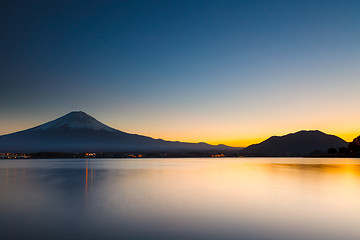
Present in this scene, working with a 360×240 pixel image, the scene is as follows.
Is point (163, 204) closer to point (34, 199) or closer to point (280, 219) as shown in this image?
point (280, 219)

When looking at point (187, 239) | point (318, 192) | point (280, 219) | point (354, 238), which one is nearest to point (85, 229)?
point (187, 239)

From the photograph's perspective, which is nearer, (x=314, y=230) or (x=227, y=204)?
(x=314, y=230)

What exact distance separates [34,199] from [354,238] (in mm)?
11642

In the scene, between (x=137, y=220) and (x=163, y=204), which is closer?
(x=137, y=220)

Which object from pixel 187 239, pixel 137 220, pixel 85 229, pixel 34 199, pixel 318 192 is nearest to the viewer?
pixel 187 239

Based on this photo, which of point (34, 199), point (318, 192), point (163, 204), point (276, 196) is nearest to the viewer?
point (163, 204)

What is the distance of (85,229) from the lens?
7.55 m

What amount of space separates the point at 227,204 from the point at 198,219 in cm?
326

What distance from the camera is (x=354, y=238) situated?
22.4 feet

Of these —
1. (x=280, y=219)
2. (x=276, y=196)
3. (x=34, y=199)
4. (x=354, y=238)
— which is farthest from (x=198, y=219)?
(x=34, y=199)

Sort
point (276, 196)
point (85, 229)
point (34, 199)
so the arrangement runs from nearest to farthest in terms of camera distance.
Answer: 1. point (85, 229)
2. point (34, 199)
3. point (276, 196)

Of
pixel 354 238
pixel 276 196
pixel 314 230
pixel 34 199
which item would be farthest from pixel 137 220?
pixel 276 196

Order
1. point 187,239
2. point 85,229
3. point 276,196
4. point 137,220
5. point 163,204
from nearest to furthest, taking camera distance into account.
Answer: point 187,239 < point 85,229 < point 137,220 < point 163,204 < point 276,196

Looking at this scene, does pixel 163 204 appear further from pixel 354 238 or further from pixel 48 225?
pixel 354 238
